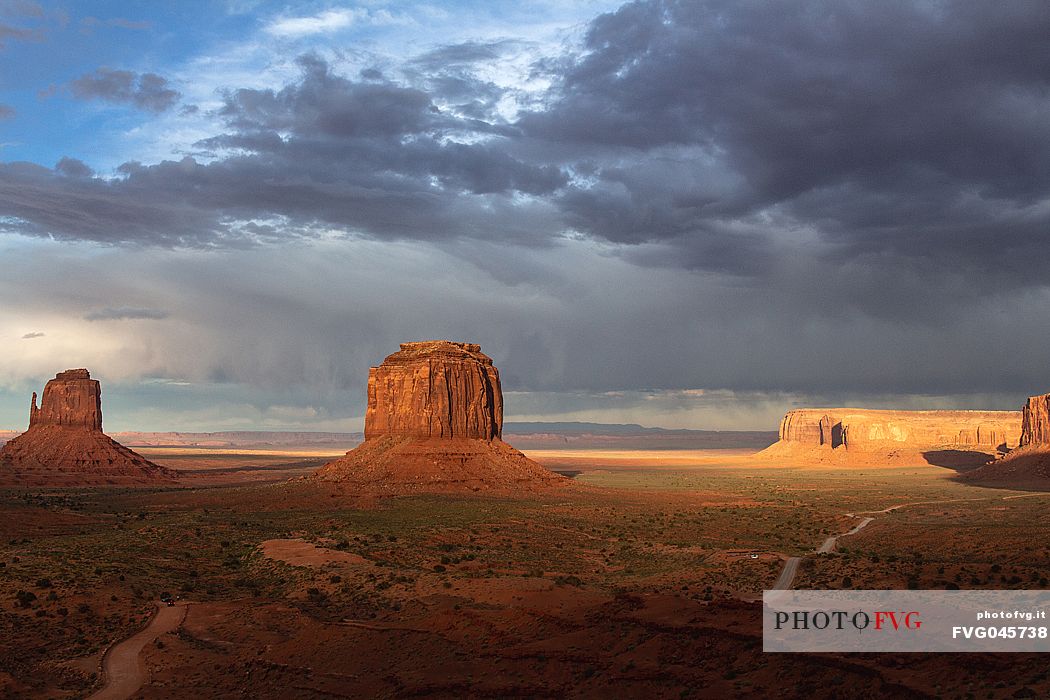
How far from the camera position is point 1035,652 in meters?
18.4

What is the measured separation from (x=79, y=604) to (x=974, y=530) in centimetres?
4271

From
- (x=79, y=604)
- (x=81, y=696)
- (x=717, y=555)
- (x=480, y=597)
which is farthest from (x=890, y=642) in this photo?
(x=79, y=604)

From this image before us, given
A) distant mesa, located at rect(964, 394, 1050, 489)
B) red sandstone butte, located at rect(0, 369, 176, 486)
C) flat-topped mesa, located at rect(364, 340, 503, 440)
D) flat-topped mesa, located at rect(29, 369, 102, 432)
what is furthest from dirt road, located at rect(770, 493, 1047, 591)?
flat-topped mesa, located at rect(29, 369, 102, 432)

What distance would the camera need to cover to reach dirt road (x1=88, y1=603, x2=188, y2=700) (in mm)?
22062

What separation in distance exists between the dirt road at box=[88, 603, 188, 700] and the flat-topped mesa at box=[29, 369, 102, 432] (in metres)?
98.6

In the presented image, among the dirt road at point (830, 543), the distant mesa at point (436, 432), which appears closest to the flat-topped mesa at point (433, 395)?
the distant mesa at point (436, 432)

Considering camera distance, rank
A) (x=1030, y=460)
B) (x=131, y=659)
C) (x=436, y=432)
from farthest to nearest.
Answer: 1. (x=1030, y=460)
2. (x=436, y=432)
3. (x=131, y=659)

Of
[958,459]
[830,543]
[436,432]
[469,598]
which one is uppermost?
[436,432]

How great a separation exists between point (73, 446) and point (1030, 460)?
127 metres

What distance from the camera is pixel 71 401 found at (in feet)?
379

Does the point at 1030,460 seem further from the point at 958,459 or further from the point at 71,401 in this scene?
the point at 71,401

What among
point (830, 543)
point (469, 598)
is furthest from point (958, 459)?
point (469, 598)

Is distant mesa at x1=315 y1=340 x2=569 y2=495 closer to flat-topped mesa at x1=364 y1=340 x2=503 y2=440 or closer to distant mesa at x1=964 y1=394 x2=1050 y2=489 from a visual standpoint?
flat-topped mesa at x1=364 y1=340 x2=503 y2=440

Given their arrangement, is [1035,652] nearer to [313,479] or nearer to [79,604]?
[79,604]
